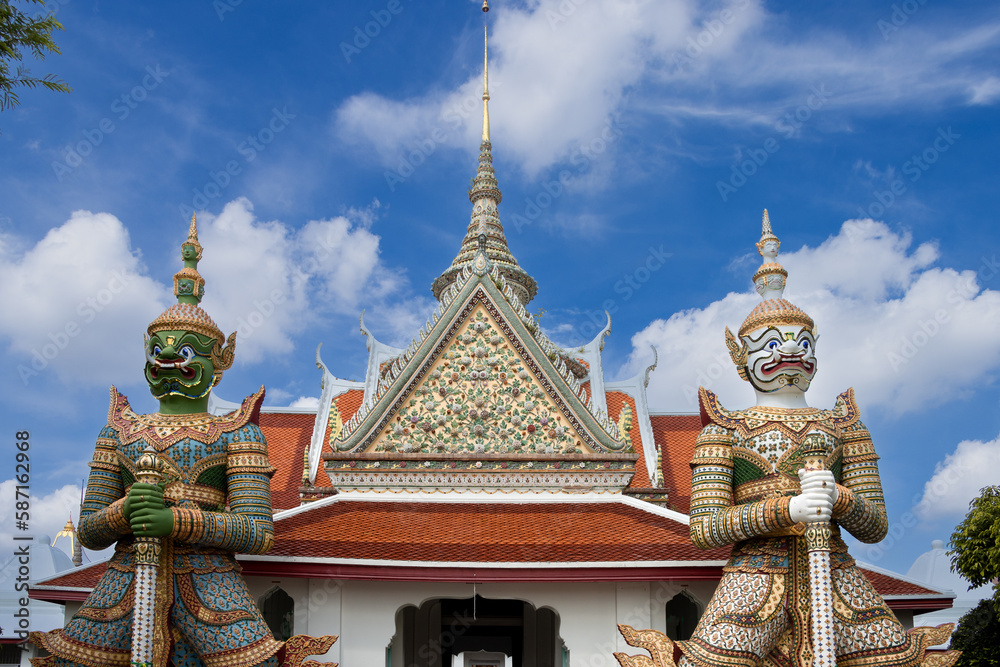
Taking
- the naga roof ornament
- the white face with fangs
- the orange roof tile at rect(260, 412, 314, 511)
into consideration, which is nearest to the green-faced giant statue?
the white face with fangs

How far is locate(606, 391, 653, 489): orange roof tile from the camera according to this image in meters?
10.9

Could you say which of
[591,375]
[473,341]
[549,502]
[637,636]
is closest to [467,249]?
[591,375]

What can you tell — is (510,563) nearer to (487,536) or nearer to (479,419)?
(487,536)

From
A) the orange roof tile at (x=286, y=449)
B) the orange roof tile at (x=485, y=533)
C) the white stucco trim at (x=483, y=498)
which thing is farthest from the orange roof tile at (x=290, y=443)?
the orange roof tile at (x=485, y=533)

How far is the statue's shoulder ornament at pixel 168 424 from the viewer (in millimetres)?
6531

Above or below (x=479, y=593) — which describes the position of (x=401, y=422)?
above

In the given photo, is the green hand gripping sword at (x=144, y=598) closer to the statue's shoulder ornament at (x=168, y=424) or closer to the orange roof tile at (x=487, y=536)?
the statue's shoulder ornament at (x=168, y=424)

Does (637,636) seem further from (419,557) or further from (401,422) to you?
(401,422)

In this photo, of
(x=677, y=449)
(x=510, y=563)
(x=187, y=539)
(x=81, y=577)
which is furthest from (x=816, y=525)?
(x=677, y=449)

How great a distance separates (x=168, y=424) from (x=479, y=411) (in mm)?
3629

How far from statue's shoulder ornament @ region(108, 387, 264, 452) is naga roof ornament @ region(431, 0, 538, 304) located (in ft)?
24.0

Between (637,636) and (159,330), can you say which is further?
(159,330)

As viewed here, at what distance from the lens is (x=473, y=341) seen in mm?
9789

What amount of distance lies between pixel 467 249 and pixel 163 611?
8.99 m
